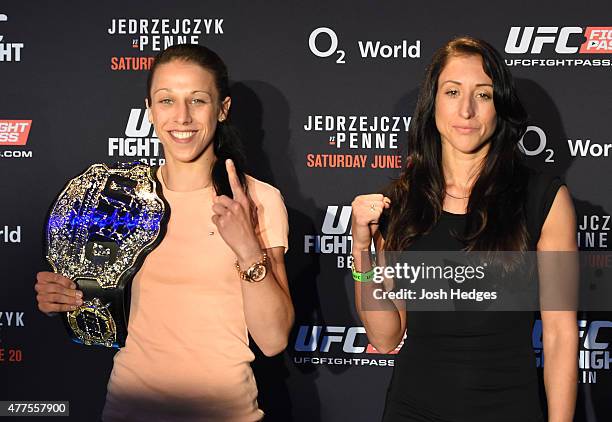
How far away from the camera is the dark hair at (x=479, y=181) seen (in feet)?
7.02

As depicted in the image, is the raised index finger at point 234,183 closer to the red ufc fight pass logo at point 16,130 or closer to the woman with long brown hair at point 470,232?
the woman with long brown hair at point 470,232

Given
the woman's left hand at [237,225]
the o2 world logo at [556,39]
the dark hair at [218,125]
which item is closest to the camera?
the woman's left hand at [237,225]

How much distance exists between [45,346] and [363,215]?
1789 millimetres

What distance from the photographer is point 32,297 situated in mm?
3279

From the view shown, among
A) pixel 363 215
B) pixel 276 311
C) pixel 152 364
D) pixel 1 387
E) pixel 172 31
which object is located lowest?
pixel 1 387

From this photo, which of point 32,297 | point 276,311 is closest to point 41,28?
point 32,297

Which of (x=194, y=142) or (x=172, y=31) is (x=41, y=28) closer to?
(x=172, y=31)

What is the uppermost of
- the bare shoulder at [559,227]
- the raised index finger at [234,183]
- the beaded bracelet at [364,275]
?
the raised index finger at [234,183]

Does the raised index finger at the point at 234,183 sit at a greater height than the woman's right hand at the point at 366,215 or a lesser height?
greater

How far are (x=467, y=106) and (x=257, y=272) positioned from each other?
2.40 feet

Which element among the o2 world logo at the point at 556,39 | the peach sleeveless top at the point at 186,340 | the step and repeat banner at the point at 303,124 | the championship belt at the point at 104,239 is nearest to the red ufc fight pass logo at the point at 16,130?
the step and repeat banner at the point at 303,124

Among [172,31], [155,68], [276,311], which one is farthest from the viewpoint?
[172,31]

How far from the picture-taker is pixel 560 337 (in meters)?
2.12

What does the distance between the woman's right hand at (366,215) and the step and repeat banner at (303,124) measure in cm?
99
